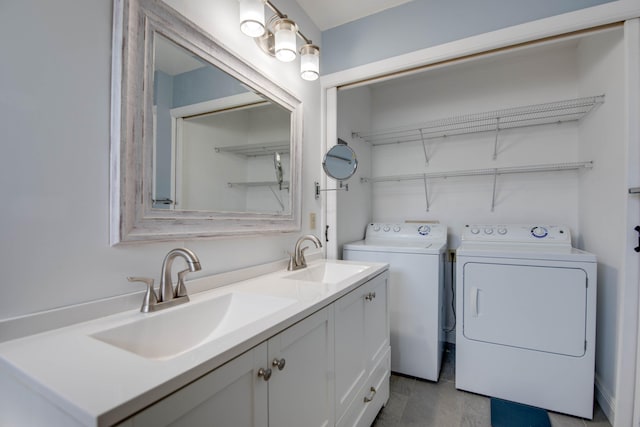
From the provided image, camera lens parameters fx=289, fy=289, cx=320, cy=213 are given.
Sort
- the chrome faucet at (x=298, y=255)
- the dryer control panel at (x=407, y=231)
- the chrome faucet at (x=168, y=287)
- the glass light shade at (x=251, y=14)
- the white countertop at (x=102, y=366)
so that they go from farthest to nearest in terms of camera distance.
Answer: the dryer control panel at (x=407, y=231) < the chrome faucet at (x=298, y=255) < the glass light shade at (x=251, y=14) < the chrome faucet at (x=168, y=287) < the white countertop at (x=102, y=366)

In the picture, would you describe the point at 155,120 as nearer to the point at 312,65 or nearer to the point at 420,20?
the point at 312,65

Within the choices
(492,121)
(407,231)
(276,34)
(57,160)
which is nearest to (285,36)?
(276,34)

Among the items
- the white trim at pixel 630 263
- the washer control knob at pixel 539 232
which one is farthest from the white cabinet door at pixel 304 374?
the washer control knob at pixel 539 232

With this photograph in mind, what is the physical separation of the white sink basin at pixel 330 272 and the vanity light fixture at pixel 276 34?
115 cm

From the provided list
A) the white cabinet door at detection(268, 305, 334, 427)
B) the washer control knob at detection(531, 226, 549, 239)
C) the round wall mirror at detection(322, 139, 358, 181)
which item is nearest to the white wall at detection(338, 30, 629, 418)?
the washer control knob at detection(531, 226, 549, 239)

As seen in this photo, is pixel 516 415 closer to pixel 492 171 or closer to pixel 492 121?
pixel 492 171

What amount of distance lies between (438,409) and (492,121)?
7.42 ft

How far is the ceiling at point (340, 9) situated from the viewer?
6.29 ft

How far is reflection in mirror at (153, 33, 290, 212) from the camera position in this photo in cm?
108

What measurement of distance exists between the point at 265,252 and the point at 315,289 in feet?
1.53

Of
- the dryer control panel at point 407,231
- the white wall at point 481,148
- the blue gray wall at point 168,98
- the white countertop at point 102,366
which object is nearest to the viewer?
the white countertop at point 102,366

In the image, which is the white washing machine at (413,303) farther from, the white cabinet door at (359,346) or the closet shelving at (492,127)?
the closet shelving at (492,127)

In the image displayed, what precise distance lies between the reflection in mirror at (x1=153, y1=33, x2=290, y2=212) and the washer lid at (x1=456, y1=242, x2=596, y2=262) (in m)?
1.34

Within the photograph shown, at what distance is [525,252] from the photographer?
185 centimetres
